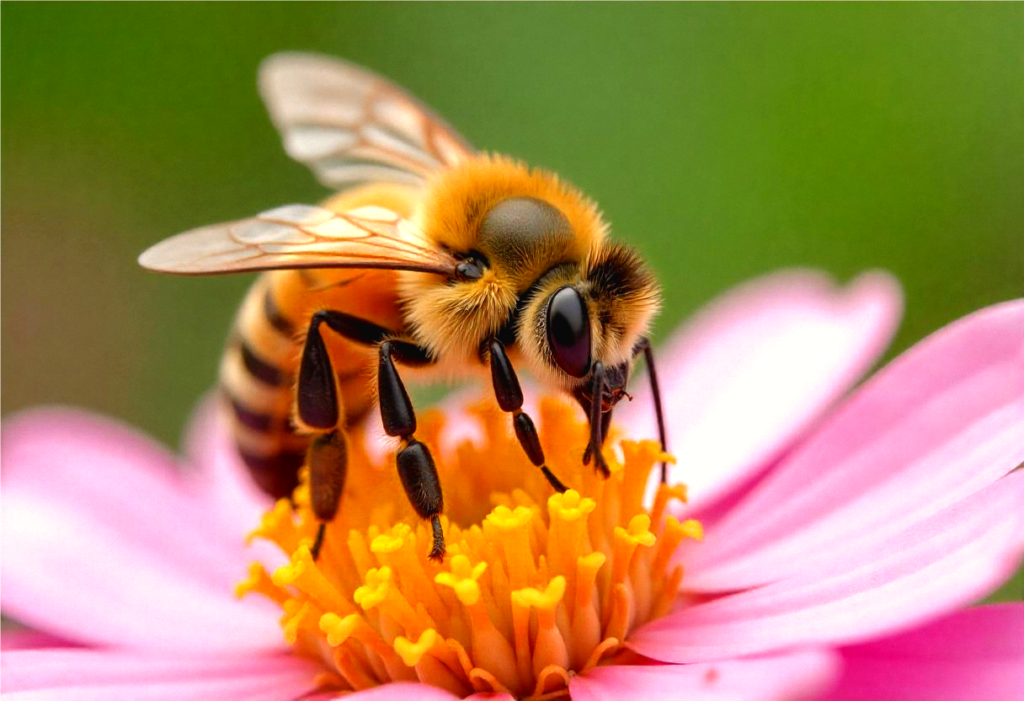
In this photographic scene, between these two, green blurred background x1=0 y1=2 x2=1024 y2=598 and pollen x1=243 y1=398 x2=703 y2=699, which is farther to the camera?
green blurred background x1=0 y1=2 x2=1024 y2=598

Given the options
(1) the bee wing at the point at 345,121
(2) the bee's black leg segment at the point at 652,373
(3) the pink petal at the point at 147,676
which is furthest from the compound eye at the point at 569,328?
(1) the bee wing at the point at 345,121

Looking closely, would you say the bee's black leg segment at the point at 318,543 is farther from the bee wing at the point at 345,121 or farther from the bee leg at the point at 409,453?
the bee wing at the point at 345,121

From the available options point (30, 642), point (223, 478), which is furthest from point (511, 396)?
point (223, 478)

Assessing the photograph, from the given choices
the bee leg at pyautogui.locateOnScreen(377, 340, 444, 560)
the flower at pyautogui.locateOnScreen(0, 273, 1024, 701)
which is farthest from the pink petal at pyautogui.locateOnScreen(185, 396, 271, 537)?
the bee leg at pyautogui.locateOnScreen(377, 340, 444, 560)

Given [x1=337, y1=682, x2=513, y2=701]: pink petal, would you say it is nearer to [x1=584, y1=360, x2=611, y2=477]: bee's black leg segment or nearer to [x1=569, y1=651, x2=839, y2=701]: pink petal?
[x1=569, y1=651, x2=839, y2=701]: pink petal

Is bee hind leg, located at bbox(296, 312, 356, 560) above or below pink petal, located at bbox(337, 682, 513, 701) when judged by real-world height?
above
